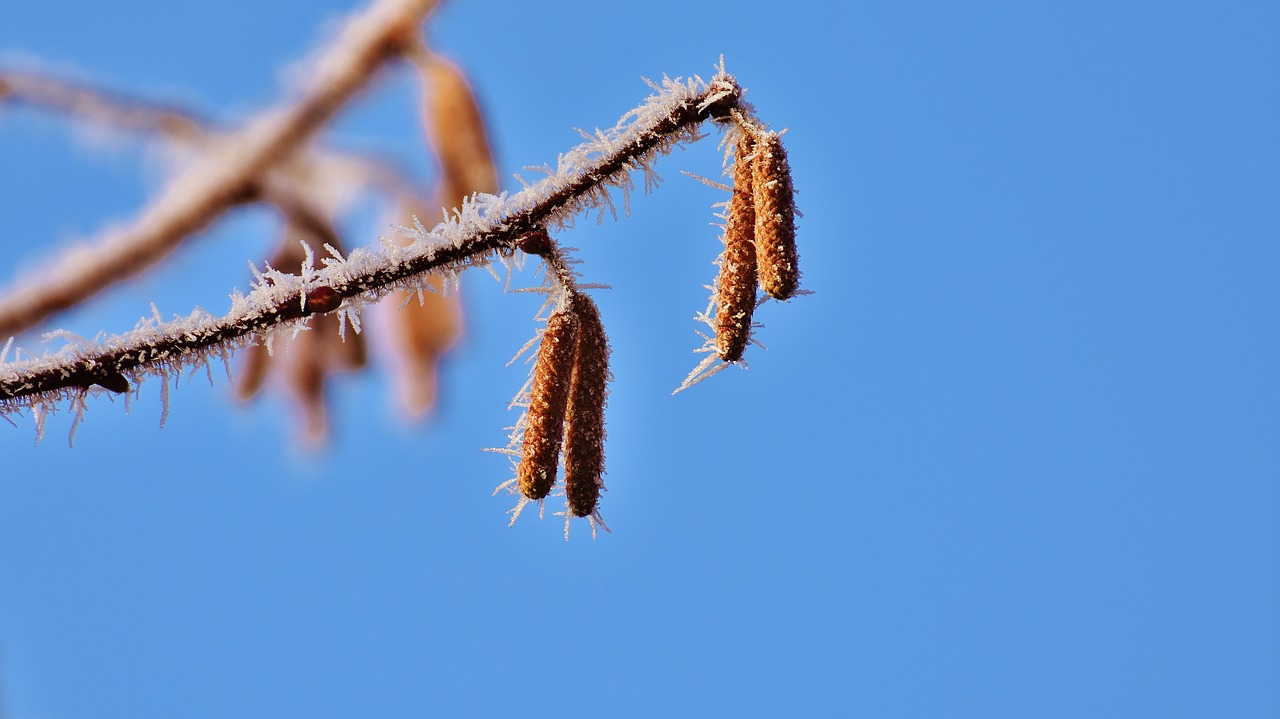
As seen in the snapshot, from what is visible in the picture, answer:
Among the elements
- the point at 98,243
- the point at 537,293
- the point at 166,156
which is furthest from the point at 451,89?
the point at 537,293

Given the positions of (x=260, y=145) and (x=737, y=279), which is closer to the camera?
(x=737, y=279)

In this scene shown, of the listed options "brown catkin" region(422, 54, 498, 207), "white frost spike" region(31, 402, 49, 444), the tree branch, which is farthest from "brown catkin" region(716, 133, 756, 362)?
"brown catkin" region(422, 54, 498, 207)

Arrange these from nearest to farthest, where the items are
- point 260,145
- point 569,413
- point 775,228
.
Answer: point 775,228 < point 569,413 < point 260,145

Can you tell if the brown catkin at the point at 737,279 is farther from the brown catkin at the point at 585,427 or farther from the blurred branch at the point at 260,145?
the blurred branch at the point at 260,145

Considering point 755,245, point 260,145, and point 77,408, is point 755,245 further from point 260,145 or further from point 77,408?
point 260,145

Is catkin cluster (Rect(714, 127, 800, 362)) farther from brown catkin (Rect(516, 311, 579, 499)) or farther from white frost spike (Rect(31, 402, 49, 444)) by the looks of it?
white frost spike (Rect(31, 402, 49, 444))

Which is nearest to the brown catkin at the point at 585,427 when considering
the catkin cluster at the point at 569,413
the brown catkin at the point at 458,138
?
the catkin cluster at the point at 569,413

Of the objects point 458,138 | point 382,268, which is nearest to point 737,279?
point 382,268
